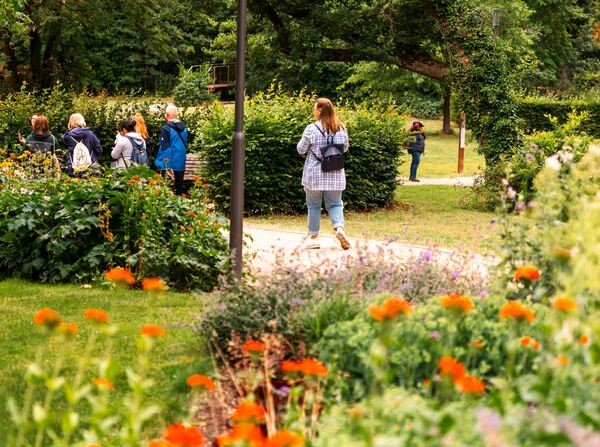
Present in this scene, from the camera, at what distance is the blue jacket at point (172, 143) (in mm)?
14648

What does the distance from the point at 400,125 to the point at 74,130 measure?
6581 mm

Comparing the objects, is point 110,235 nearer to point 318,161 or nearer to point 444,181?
point 318,161

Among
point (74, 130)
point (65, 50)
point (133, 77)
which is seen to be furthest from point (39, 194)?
point (133, 77)

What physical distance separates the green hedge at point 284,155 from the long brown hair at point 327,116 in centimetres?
464

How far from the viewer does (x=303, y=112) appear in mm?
17047

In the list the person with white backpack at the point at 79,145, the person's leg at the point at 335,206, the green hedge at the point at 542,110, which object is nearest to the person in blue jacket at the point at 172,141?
the person with white backpack at the point at 79,145

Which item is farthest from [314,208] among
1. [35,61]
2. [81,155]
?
[35,61]

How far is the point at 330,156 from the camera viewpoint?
11.1 metres

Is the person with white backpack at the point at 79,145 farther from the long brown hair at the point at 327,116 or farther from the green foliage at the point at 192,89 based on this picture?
the green foliage at the point at 192,89

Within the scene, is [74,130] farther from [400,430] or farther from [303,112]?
[400,430]

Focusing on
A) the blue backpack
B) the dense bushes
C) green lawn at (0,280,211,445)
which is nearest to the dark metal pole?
green lawn at (0,280,211,445)

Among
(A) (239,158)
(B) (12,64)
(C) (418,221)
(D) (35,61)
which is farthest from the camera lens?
(D) (35,61)

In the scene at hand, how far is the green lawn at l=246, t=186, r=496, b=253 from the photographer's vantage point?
13.1 meters

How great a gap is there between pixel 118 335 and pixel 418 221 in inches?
379
